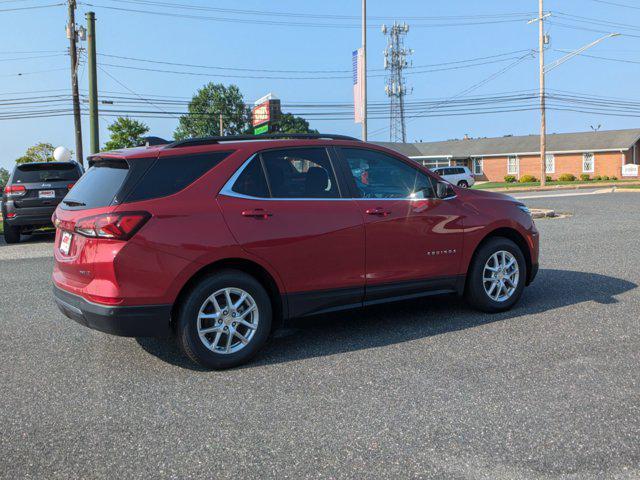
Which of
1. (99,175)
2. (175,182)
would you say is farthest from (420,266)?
(99,175)

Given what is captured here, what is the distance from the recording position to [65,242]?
4840 mm

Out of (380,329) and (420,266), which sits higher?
(420,266)

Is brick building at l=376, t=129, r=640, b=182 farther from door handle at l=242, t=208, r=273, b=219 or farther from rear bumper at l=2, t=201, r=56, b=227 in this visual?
door handle at l=242, t=208, r=273, b=219

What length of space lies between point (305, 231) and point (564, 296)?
3.55 metres

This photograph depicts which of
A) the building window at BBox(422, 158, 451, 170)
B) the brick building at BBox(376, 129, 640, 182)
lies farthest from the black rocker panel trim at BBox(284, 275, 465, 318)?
the building window at BBox(422, 158, 451, 170)

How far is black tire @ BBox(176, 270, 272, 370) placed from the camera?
4.51m

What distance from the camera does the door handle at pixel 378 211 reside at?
5.29 meters

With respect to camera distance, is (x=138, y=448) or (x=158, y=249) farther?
(x=158, y=249)

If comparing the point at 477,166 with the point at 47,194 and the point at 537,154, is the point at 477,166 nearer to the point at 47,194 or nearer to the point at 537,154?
the point at 537,154

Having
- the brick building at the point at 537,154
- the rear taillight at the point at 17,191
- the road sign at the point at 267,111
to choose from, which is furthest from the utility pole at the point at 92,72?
the brick building at the point at 537,154

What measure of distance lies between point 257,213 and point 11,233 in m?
11.7

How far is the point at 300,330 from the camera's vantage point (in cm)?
578

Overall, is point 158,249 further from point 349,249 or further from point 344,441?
point 344,441

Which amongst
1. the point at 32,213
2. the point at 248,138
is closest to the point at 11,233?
the point at 32,213
